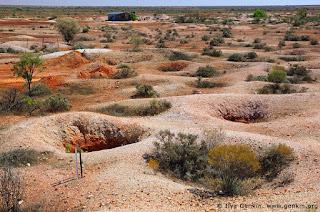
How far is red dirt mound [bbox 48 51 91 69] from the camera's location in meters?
23.2

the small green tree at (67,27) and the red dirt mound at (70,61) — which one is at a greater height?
the small green tree at (67,27)

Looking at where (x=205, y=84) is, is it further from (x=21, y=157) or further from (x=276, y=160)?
(x=21, y=157)

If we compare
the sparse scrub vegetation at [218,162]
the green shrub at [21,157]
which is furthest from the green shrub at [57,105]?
the sparse scrub vegetation at [218,162]

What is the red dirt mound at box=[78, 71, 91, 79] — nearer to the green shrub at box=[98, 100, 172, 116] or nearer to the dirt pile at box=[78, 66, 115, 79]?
the dirt pile at box=[78, 66, 115, 79]

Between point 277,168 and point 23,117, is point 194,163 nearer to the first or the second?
point 277,168

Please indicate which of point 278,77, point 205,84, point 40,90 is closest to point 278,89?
point 278,77

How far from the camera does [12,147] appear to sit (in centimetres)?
851

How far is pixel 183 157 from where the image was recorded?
8078 mm

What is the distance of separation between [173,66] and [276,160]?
15.8 metres

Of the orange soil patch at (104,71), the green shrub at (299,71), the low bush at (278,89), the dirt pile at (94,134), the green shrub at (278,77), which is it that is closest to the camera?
the dirt pile at (94,134)

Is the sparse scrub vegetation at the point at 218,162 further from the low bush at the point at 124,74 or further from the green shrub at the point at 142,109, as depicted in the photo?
the low bush at the point at 124,74

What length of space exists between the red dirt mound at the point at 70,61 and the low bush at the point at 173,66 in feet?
19.6

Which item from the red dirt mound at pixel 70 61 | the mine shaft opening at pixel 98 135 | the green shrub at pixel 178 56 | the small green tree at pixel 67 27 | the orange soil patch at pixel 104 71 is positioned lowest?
the mine shaft opening at pixel 98 135

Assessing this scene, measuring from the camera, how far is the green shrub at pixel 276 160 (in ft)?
25.0
